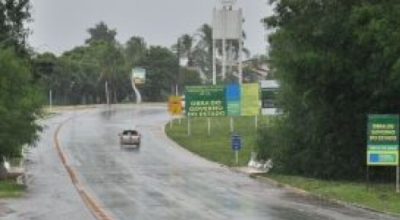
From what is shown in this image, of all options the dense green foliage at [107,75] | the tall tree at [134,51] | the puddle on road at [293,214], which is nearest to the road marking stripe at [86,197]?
the puddle on road at [293,214]

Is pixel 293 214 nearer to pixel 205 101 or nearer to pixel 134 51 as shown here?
pixel 205 101

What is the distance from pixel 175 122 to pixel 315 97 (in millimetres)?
53381

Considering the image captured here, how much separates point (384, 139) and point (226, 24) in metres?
66.4

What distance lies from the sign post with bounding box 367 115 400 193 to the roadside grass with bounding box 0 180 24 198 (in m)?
13.7

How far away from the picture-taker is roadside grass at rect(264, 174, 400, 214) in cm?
2964

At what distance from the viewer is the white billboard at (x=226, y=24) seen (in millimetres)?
98750

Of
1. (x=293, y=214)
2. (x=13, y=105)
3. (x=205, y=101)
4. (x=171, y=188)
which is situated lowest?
(x=171, y=188)

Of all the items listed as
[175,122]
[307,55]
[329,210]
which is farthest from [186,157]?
[175,122]

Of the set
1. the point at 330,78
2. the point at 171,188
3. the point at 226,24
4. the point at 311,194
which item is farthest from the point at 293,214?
the point at 226,24

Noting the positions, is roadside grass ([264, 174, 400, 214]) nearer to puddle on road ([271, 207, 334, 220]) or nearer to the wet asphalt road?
the wet asphalt road

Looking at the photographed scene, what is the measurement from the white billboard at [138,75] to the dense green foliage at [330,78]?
101m

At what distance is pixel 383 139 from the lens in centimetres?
3375

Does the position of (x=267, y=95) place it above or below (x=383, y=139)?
above

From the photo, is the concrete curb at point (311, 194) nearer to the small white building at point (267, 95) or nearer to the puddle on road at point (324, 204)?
the puddle on road at point (324, 204)
